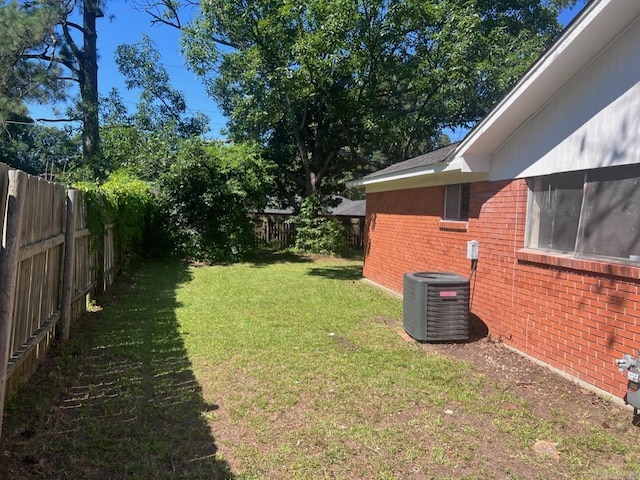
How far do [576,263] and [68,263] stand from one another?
6019 millimetres

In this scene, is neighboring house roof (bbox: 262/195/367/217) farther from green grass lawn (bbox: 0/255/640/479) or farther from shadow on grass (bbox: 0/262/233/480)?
shadow on grass (bbox: 0/262/233/480)

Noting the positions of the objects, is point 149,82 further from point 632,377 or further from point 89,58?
point 632,377

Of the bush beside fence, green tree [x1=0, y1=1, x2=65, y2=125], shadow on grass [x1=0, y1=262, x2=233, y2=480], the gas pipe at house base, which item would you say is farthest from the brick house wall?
green tree [x1=0, y1=1, x2=65, y2=125]

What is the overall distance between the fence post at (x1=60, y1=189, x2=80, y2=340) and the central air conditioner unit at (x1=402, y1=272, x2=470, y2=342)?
4.61 metres

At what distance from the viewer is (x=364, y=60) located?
15.7 m

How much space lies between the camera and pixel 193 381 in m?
4.76

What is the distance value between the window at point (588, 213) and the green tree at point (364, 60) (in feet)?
35.1

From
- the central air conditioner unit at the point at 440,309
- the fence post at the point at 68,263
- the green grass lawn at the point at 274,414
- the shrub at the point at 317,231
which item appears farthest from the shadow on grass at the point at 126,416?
the shrub at the point at 317,231

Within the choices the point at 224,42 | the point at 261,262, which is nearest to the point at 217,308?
the point at 261,262

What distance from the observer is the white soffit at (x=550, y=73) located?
4.31 m

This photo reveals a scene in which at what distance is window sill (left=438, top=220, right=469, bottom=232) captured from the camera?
747 centimetres

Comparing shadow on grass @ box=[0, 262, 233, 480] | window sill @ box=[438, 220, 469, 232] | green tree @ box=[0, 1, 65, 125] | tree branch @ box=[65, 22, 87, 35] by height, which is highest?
tree branch @ box=[65, 22, 87, 35]

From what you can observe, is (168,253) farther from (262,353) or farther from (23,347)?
(23,347)

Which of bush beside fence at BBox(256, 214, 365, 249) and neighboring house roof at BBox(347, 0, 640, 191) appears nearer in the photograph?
neighboring house roof at BBox(347, 0, 640, 191)
